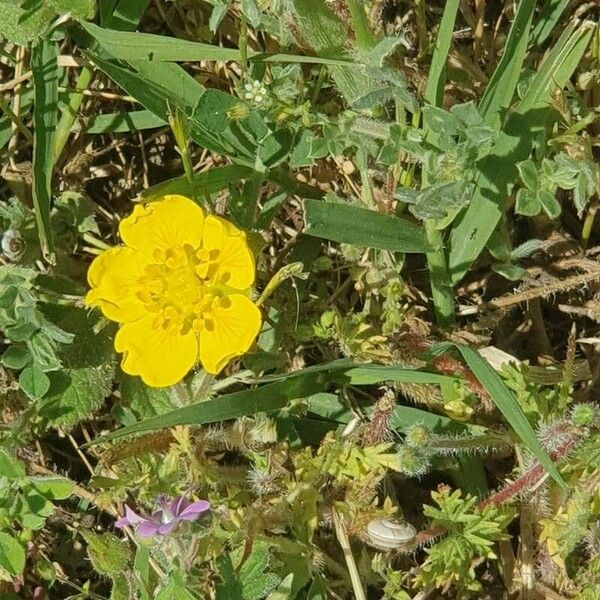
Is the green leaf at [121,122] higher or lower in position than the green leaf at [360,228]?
higher

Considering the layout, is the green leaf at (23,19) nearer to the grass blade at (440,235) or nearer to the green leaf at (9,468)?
the grass blade at (440,235)

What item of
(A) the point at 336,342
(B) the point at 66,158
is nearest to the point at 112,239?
(B) the point at 66,158

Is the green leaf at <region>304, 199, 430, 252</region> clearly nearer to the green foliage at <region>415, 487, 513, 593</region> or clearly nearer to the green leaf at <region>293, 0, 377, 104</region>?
the green leaf at <region>293, 0, 377, 104</region>

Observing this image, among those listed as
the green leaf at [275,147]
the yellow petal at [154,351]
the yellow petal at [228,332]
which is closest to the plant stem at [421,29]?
the green leaf at [275,147]

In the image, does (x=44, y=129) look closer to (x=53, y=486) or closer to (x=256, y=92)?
(x=256, y=92)

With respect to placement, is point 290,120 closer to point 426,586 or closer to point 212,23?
point 212,23

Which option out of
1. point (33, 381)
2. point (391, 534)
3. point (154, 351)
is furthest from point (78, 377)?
point (391, 534)

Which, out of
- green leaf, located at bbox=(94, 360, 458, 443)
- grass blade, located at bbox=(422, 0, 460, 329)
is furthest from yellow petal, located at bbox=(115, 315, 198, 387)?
grass blade, located at bbox=(422, 0, 460, 329)
